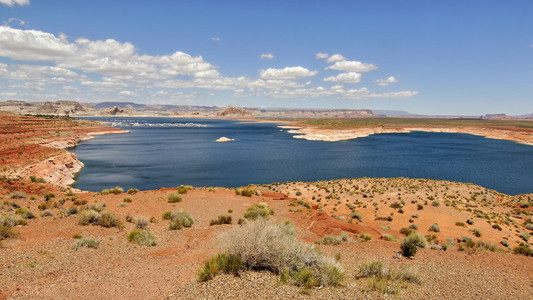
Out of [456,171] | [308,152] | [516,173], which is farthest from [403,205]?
[308,152]

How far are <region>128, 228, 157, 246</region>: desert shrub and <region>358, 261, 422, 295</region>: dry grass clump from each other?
29.4 feet

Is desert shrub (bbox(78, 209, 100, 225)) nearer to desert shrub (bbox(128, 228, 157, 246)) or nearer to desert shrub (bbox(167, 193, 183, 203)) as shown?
desert shrub (bbox(128, 228, 157, 246))

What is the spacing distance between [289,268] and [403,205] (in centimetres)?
2307

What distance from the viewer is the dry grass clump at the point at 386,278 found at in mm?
8242

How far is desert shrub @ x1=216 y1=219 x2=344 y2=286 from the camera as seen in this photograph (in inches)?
335

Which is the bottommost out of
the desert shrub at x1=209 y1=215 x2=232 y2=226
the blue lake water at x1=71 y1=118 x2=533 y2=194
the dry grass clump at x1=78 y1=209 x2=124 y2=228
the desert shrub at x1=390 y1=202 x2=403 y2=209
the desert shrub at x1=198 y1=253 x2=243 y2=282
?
the blue lake water at x1=71 y1=118 x2=533 y2=194

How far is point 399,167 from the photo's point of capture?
53.5 metres

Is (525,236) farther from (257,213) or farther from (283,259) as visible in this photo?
(283,259)

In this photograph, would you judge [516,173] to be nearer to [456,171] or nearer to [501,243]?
[456,171]

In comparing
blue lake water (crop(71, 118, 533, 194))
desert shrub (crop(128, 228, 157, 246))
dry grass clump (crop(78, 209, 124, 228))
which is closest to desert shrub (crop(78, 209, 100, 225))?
dry grass clump (crop(78, 209, 124, 228))

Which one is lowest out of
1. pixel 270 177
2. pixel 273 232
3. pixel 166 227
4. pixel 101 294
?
pixel 270 177

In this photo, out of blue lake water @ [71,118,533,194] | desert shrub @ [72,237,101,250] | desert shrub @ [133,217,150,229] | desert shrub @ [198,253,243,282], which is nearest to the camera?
desert shrub @ [198,253,243,282]

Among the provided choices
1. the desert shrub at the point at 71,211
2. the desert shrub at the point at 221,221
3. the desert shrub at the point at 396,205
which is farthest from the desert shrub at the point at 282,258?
the desert shrub at the point at 396,205

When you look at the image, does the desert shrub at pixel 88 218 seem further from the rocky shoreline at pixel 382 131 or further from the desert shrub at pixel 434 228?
the rocky shoreline at pixel 382 131
